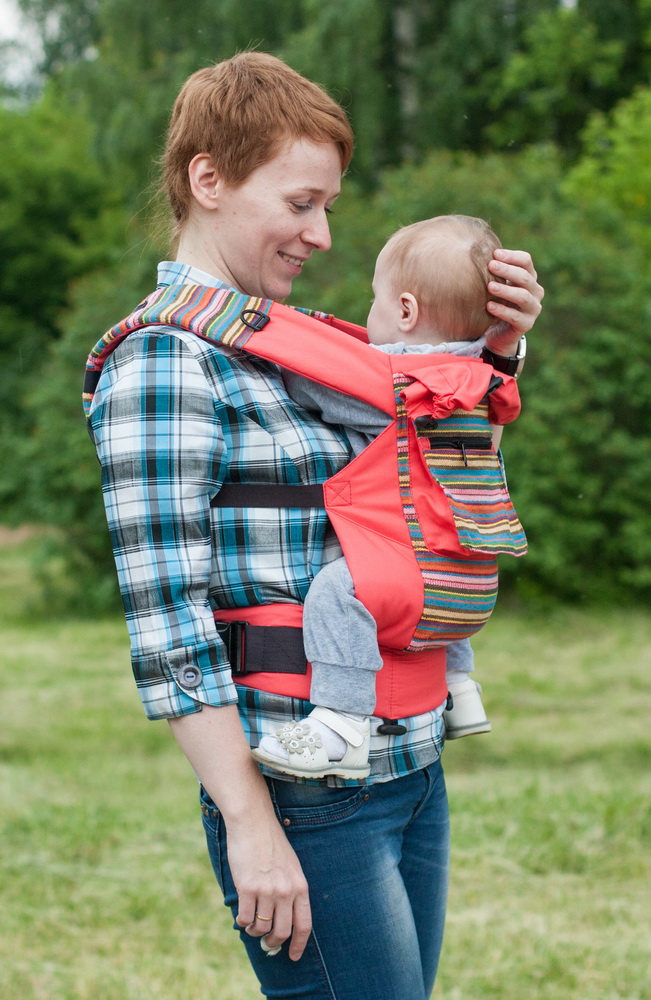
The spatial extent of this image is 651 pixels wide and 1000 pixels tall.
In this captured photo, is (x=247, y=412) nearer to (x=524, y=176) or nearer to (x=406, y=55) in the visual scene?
(x=524, y=176)

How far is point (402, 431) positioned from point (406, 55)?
16.2 m

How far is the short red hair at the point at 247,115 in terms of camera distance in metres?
1.56

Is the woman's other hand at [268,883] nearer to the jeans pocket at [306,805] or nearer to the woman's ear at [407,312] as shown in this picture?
the jeans pocket at [306,805]

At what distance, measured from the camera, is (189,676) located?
1427 millimetres

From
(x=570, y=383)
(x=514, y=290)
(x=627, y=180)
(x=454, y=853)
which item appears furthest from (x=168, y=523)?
(x=627, y=180)

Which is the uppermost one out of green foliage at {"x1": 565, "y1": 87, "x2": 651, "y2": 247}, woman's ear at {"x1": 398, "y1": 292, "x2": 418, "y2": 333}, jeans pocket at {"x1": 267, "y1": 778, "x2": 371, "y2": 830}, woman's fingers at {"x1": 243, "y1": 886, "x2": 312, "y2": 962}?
green foliage at {"x1": 565, "y1": 87, "x2": 651, "y2": 247}

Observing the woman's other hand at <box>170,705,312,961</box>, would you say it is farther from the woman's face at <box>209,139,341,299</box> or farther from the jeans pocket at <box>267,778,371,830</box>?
the woman's face at <box>209,139,341,299</box>

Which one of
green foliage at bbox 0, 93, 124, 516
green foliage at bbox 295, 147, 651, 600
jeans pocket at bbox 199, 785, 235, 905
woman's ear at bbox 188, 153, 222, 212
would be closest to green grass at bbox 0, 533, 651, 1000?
green foliage at bbox 295, 147, 651, 600

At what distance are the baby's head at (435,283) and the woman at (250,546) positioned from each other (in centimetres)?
22

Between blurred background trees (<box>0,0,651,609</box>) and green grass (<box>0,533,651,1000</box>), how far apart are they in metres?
2.16

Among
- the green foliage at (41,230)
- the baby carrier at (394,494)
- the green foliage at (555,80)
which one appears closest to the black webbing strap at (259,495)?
the baby carrier at (394,494)

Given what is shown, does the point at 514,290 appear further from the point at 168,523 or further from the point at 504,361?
the point at 168,523

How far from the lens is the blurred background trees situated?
30.2ft

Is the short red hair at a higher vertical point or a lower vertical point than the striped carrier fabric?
higher
